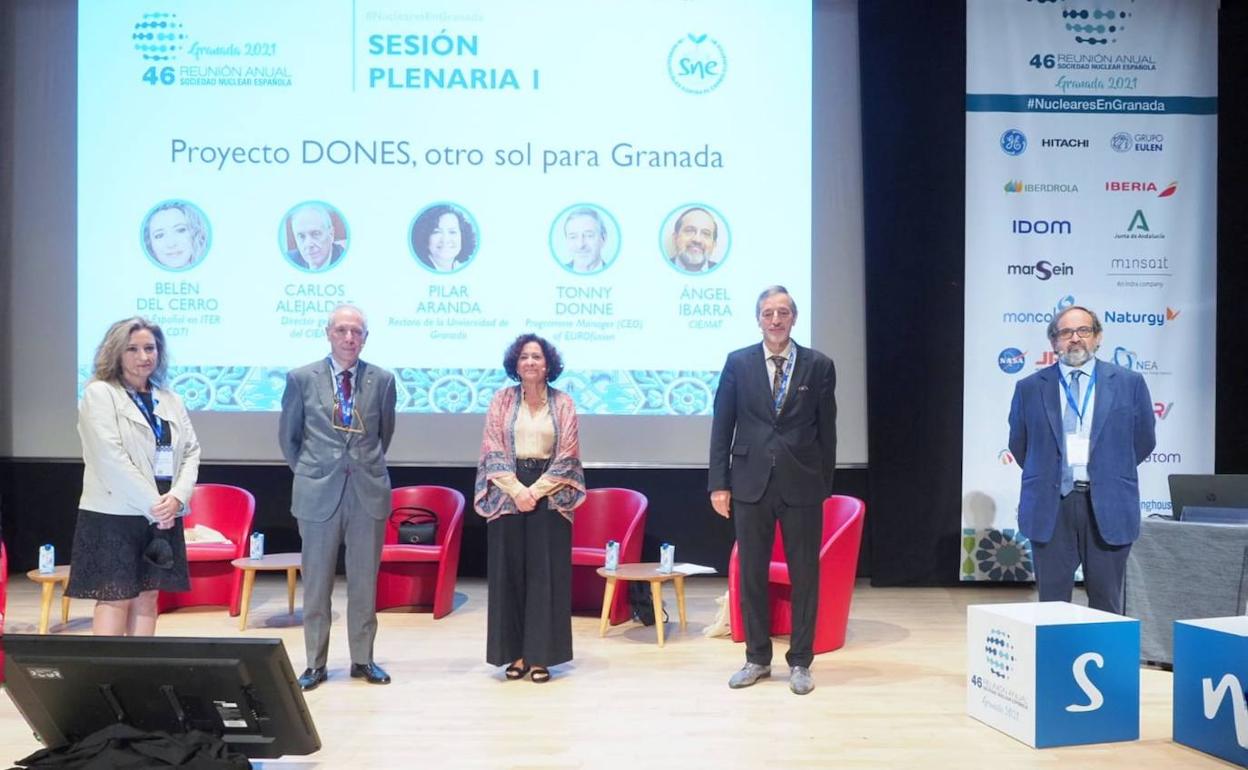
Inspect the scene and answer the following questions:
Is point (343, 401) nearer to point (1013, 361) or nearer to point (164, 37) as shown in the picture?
point (164, 37)

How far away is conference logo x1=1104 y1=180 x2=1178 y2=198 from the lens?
6477 millimetres

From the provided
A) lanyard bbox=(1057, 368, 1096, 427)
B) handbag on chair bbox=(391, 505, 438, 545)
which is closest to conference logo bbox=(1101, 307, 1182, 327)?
lanyard bbox=(1057, 368, 1096, 427)

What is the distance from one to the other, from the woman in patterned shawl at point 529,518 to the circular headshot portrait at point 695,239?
7.05ft

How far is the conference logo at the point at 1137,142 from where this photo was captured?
255 inches

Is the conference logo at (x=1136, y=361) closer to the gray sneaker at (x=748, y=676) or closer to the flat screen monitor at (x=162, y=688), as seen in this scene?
the gray sneaker at (x=748, y=676)

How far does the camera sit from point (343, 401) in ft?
13.5

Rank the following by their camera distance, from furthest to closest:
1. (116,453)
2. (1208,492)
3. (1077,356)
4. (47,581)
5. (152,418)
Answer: (47,581) → (1208,492) → (1077,356) → (152,418) → (116,453)

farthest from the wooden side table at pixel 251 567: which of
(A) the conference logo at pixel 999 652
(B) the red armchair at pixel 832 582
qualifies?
(A) the conference logo at pixel 999 652

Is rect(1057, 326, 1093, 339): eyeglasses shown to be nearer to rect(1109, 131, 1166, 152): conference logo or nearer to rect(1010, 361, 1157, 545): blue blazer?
rect(1010, 361, 1157, 545): blue blazer

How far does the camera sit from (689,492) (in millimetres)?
6594

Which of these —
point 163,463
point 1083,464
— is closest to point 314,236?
point 163,463

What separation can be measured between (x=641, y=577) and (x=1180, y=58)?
16.0 feet

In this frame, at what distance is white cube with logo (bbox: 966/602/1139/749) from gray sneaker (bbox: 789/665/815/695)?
777 mm

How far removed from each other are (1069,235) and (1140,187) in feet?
1.82
